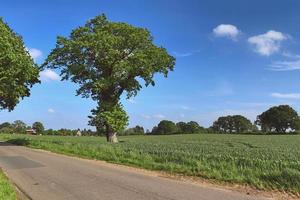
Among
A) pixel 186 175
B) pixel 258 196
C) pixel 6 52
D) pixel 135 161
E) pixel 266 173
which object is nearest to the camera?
pixel 258 196

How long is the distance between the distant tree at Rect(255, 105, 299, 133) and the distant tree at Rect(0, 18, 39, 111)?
92.5 m

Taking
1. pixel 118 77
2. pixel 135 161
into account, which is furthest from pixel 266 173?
pixel 118 77

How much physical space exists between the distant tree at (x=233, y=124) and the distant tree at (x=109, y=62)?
110 meters

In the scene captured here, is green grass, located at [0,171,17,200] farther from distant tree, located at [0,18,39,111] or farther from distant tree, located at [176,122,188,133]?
distant tree, located at [176,122,188,133]

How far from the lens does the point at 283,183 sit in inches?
496

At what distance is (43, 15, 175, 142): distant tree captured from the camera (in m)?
43.9

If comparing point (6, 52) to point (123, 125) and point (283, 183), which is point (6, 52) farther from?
point (283, 183)

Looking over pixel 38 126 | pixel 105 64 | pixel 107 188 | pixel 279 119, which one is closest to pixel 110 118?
pixel 105 64

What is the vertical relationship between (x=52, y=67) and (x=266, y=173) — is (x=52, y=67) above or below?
above

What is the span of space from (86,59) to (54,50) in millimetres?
3720

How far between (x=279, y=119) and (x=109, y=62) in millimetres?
93822

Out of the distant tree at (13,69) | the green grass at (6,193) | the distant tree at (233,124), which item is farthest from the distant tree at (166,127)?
Answer: the green grass at (6,193)

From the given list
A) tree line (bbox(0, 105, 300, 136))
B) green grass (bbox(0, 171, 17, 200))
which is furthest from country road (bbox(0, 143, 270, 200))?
tree line (bbox(0, 105, 300, 136))

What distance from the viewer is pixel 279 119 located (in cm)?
12775
